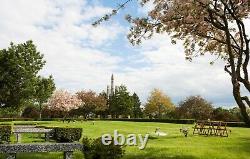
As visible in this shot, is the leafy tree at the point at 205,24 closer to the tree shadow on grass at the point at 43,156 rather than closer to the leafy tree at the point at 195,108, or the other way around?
the tree shadow on grass at the point at 43,156

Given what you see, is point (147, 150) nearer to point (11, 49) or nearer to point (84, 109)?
point (11, 49)

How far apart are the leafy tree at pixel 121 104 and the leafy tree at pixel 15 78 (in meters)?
38.2

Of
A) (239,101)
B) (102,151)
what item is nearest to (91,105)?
(102,151)

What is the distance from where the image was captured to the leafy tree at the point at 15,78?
5912 cm

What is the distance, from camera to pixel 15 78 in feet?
196

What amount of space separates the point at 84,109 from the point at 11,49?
129ft

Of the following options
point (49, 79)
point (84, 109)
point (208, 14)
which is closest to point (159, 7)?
point (208, 14)

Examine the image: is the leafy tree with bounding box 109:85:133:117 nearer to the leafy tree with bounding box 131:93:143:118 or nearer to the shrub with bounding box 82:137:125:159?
the leafy tree with bounding box 131:93:143:118

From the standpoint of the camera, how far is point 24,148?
1606 cm

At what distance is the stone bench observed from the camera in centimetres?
1578

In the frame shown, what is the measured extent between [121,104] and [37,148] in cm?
8120

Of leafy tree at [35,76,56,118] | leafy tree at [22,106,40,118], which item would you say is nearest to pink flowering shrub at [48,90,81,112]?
leafy tree at [35,76,56,118]

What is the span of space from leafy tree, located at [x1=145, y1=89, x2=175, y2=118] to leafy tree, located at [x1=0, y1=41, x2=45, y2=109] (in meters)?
47.9

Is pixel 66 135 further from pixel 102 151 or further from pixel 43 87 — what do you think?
pixel 43 87
